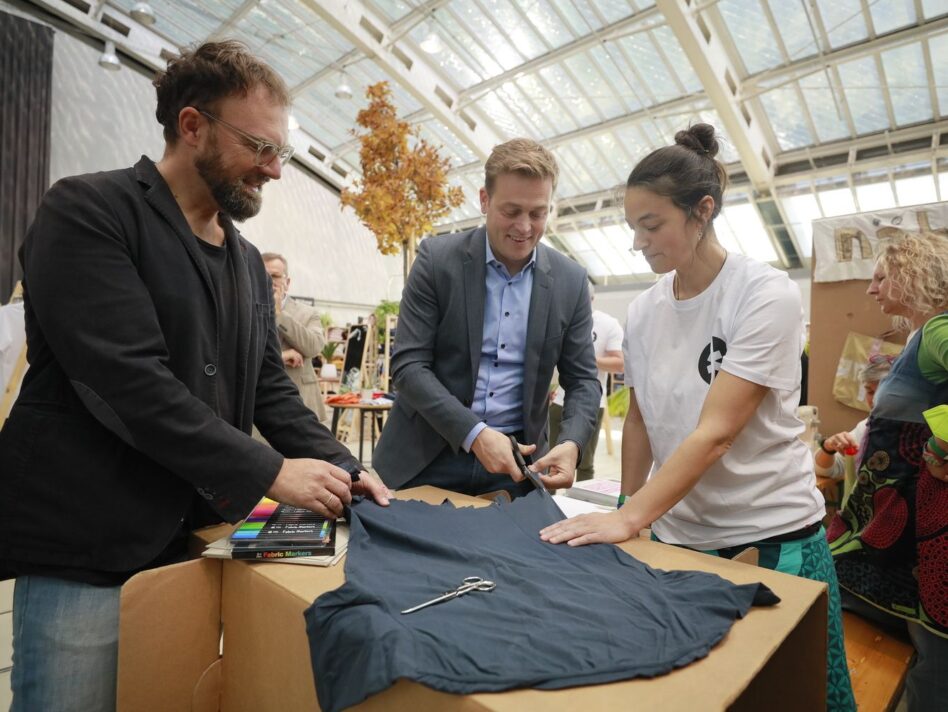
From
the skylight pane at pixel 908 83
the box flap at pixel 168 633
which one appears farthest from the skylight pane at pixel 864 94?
the box flap at pixel 168 633

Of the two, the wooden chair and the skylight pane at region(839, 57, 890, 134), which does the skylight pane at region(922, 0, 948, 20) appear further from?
the wooden chair

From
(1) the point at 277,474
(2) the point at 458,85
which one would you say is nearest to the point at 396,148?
(1) the point at 277,474

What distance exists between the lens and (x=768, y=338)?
112cm

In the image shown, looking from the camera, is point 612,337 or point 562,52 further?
point 562,52

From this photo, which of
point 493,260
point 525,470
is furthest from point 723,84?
point 525,470

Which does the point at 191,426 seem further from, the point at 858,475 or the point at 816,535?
the point at 858,475

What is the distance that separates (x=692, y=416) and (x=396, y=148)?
10.5 ft

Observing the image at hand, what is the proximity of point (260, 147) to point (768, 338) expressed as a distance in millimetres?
1011

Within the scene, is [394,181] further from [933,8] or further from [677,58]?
[933,8]

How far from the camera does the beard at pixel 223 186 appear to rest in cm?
104

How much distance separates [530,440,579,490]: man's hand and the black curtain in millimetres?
10233

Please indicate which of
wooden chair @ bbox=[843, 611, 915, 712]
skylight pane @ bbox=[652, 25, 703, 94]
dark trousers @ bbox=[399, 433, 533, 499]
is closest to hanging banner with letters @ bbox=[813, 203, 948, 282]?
wooden chair @ bbox=[843, 611, 915, 712]

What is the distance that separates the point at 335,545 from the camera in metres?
0.94

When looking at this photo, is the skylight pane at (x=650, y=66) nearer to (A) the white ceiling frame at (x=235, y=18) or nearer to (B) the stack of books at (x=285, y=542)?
(A) the white ceiling frame at (x=235, y=18)
